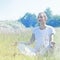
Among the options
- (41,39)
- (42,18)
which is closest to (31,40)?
(41,39)

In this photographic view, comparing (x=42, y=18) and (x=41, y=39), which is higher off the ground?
(x=42, y=18)

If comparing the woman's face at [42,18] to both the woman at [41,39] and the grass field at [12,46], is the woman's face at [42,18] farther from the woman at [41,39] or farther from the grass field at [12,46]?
the grass field at [12,46]

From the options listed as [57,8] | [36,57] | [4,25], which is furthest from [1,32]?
[57,8]

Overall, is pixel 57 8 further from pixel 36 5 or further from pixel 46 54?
pixel 46 54

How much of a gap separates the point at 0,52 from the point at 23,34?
27cm

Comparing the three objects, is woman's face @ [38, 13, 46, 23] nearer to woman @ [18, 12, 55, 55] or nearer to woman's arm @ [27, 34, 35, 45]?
woman @ [18, 12, 55, 55]

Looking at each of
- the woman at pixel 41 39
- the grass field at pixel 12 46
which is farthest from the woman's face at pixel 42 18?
the grass field at pixel 12 46

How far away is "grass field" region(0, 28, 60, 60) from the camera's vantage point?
65.7 inches

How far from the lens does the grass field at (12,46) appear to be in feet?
5.48

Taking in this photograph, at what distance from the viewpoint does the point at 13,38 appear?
5.66ft

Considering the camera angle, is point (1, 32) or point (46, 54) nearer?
point (46, 54)

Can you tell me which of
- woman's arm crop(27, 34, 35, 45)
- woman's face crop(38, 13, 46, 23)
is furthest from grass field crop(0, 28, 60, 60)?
woman's face crop(38, 13, 46, 23)

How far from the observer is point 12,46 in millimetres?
1707

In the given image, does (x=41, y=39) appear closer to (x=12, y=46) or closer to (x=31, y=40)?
(x=31, y=40)
